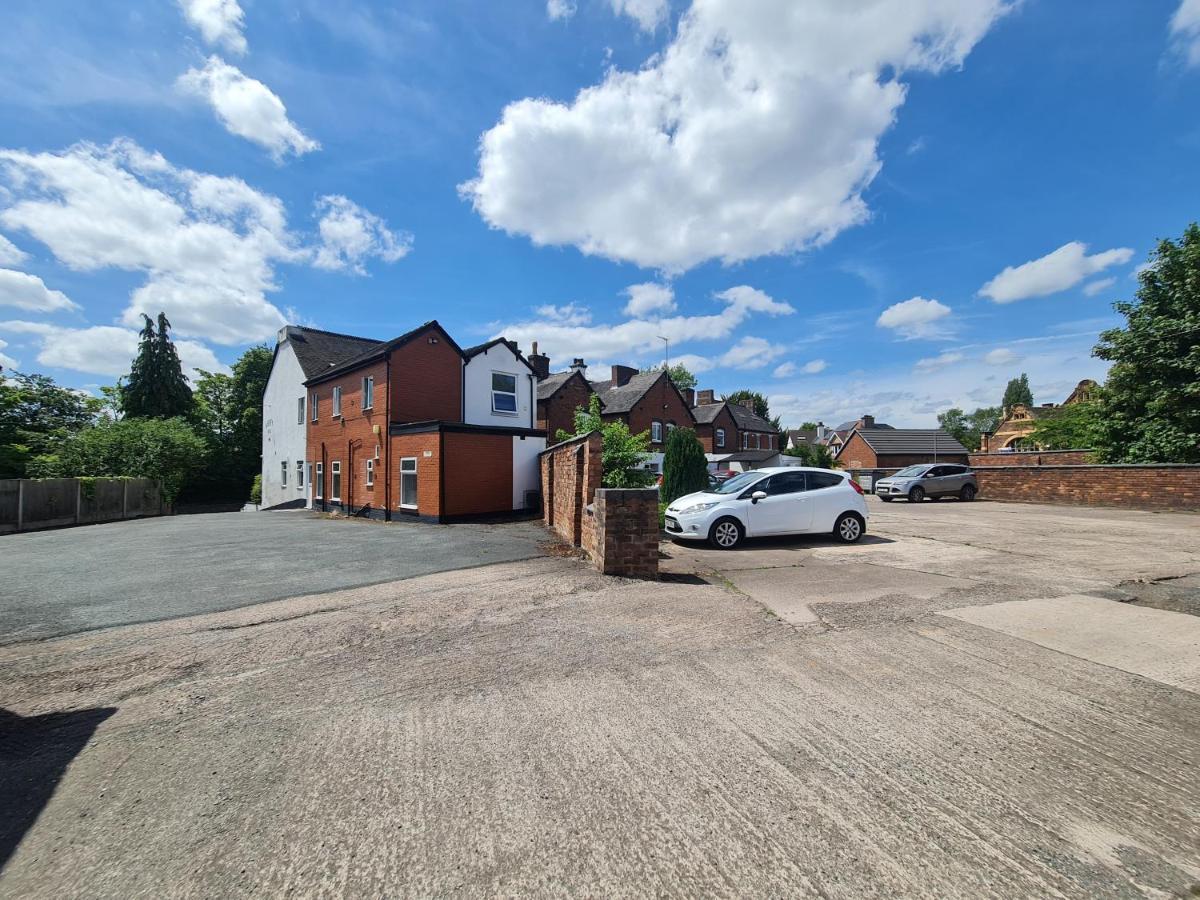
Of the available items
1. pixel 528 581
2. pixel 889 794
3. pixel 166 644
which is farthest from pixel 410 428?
pixel 889 794

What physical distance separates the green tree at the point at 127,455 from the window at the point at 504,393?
17.6 m

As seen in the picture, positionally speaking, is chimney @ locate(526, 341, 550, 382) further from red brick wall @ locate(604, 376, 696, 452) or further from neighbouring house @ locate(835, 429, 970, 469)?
neighbouring house @ locate(835, 429, 970, 469)

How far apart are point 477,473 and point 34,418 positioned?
3659cm

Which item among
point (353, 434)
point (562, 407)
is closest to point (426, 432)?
point (353, 434)

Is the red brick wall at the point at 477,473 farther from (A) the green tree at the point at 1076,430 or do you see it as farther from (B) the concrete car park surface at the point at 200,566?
(A) the green tree at the point at 1076,430

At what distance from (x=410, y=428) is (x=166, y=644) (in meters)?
12.7

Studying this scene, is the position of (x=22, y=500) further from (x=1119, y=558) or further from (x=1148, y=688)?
(x=1119, y=558)

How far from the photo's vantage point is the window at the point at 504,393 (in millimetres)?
21641

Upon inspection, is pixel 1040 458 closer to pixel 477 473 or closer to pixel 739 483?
pixel 739 483

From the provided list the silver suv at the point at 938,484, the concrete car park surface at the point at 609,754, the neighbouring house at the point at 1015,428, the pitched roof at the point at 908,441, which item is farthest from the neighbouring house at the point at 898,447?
the concrete car park surface at the point at 609,754

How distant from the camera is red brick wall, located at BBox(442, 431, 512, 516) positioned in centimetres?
1570

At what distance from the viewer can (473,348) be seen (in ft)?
68.4

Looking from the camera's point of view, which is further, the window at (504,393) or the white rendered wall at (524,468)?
the window at (504,393)

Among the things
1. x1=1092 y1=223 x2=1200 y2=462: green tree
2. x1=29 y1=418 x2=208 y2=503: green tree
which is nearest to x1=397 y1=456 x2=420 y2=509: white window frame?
x1=29 y1=418 x2=208 y2=503: green tree
